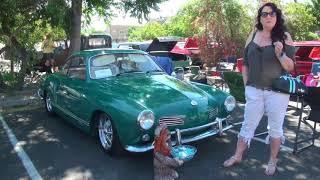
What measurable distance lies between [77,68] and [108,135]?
1790 mm

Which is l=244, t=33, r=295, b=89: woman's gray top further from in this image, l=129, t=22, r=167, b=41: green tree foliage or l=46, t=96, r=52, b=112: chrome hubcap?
l=129, t=22, r=167, b=41: green tree foliage

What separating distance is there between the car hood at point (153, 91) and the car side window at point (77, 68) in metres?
0.58

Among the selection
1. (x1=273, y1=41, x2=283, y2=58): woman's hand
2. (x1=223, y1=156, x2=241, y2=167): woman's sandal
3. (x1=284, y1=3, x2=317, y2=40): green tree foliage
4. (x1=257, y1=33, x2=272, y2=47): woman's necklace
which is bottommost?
(x1=223, y1=156, x2=241, y2=167): woman's sandal

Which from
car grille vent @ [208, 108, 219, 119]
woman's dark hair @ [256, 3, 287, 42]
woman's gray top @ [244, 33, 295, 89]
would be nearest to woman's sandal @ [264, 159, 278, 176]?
woman's gray top @ [244, 33, 295, 89]

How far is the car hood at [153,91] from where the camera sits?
526 centimetres

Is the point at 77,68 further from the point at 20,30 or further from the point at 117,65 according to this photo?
the point at 20,30

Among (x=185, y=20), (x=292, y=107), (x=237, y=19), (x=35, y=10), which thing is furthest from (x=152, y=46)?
(x=292, y=107)

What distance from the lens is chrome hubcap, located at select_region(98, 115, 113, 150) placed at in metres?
5.47

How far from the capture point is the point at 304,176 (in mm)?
4699

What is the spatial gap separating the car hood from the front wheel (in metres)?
0.37

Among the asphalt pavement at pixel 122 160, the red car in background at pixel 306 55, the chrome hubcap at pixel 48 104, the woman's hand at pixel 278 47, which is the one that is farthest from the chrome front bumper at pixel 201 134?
the red car in background at pixel 306 55

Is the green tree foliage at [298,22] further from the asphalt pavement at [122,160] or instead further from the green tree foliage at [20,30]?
the asphalt pavement at [122,160]

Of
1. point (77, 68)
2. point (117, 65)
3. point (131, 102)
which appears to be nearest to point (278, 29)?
point (131, 102)

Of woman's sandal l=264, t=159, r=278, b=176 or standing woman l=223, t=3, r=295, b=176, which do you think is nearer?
standing woman l=223, t=3, r=295, b=176
